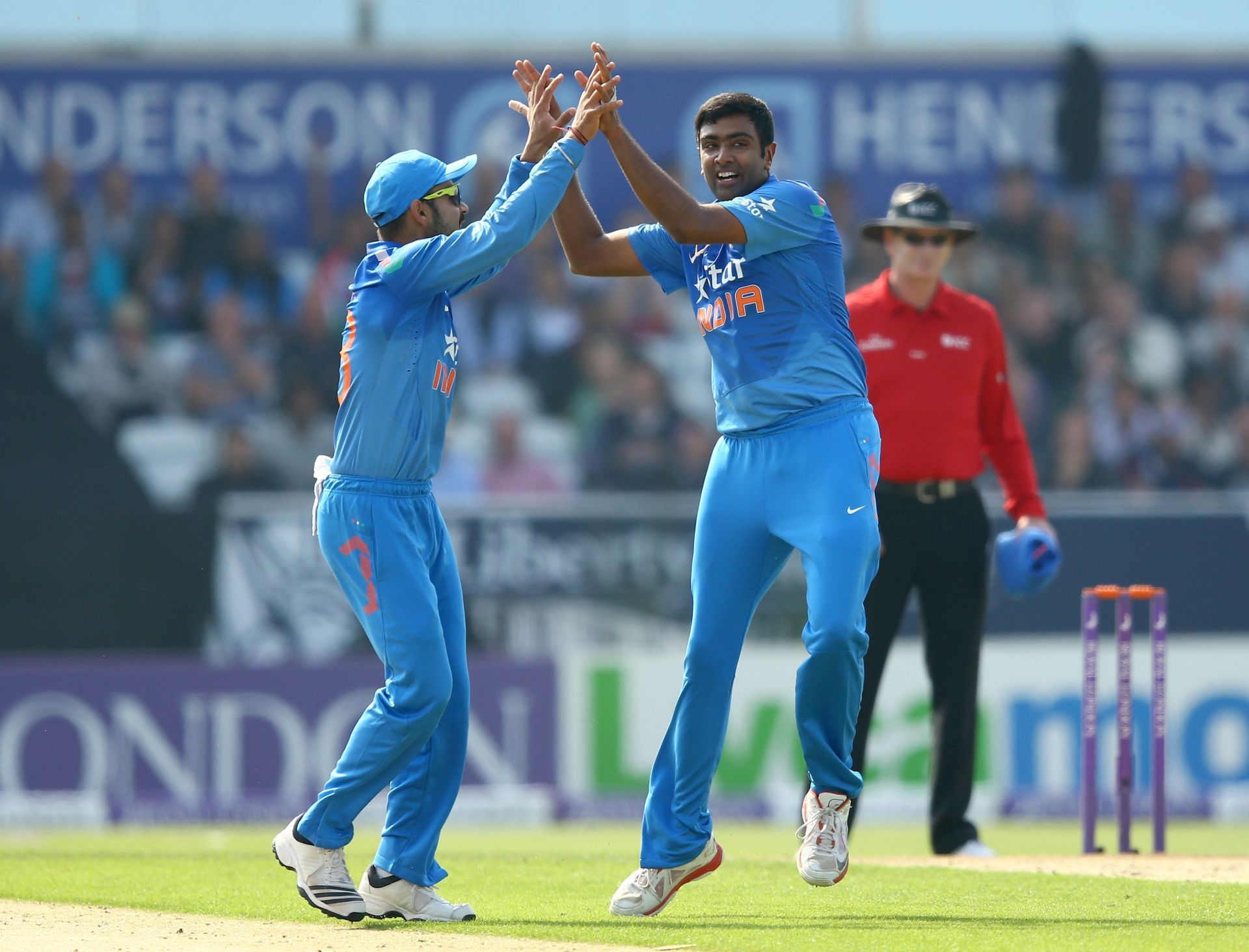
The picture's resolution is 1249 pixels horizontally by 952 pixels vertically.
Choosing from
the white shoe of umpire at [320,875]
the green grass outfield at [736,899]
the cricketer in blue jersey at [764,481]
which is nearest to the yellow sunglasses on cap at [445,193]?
the cricketer in blue jersey at [764,481]

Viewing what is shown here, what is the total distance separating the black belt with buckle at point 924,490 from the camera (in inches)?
301

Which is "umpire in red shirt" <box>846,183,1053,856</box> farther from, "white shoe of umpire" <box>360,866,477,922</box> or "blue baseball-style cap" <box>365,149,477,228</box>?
"blue baseball-style cap" <box>365,149,477,228</box>

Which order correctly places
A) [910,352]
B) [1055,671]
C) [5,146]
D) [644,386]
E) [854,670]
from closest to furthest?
[854,670]
[910,352]
[1055,671]
[644,386]
[5,146]

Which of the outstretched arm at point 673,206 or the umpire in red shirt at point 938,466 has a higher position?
the outstretched arm at point 673,206

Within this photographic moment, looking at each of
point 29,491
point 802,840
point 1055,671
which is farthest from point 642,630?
point 802,840

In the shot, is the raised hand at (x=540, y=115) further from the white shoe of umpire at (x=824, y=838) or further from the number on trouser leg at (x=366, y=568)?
the white shoe of umpire at (x=824, y=838)

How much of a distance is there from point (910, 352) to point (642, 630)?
4.46 metres

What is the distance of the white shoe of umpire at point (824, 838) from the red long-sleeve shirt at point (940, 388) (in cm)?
224

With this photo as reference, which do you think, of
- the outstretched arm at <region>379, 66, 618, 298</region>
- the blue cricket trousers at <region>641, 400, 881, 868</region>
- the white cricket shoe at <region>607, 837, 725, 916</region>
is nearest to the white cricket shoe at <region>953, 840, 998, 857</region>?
the blue cricket trousers at <region>641, 400, 881, 868</region>

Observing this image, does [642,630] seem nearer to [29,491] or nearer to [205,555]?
[205,555]

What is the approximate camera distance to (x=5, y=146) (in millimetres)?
14758

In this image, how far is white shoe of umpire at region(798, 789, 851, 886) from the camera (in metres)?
5.46

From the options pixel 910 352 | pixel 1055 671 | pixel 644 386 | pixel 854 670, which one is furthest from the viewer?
pixel 644 386

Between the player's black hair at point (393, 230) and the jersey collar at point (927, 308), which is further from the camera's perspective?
the jersey collar at point (927, 308)
